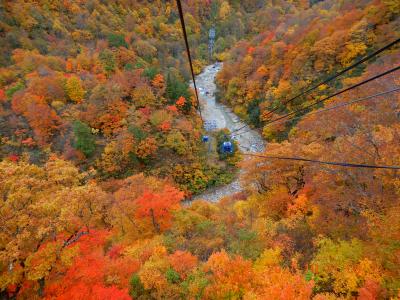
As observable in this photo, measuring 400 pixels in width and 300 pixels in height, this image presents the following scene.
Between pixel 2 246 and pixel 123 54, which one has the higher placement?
pixel 2 246

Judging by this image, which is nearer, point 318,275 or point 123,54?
point 318,275

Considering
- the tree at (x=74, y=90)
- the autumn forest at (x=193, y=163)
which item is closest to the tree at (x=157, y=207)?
the autumn forest at (x=193, y=163)

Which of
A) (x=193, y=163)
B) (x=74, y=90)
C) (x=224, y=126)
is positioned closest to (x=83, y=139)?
(x=74, y=90)

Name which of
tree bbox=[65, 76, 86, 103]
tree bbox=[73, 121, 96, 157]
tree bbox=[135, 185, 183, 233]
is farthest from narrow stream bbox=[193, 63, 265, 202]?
tree bbox=[65, 76, 86, 103]

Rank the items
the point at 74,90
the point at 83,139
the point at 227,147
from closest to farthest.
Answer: the point at 83,139 < the point at 227,147 < the point at 74,90

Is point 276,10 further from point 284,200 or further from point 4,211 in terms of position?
point 4,211

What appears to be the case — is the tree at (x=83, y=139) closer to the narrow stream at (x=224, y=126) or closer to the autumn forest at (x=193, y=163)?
the autumn forest at (x=193, y=163)

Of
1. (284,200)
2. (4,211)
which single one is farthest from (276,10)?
(4,211)

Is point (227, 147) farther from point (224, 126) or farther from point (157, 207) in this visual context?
point (157, 207)
